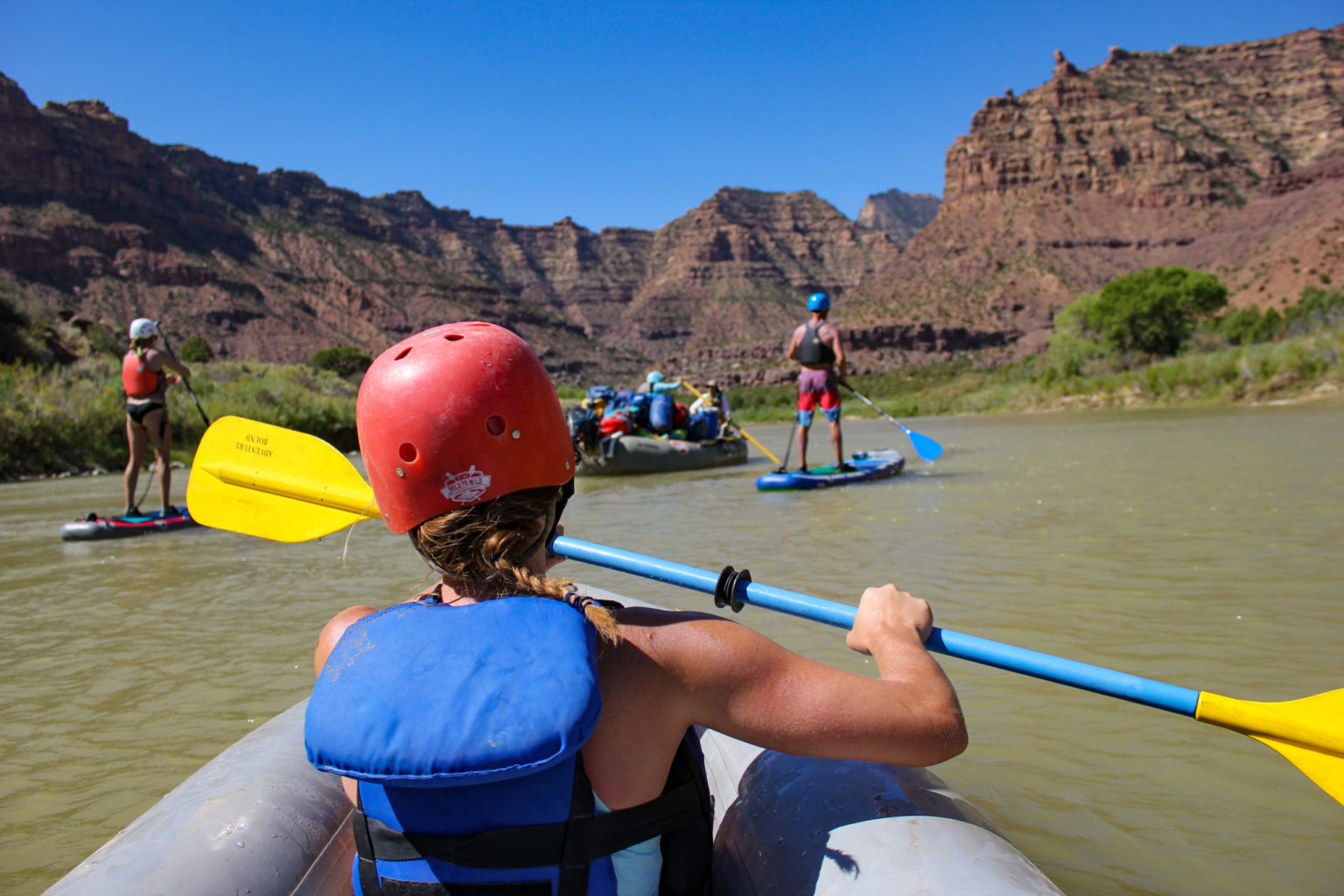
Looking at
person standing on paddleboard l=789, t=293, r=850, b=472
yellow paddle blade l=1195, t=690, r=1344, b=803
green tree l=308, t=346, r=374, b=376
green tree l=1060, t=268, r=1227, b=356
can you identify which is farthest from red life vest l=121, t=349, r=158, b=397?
green tree l=308, t=346, r=374, b=376

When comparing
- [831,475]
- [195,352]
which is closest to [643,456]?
[831,475]

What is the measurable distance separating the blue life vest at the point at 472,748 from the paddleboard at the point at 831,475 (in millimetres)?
8460

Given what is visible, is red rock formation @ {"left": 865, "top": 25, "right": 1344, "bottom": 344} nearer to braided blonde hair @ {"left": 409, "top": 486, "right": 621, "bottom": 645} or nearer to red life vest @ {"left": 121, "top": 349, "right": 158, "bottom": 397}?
red life vest @ {"left": 121, "top": 349, "right": 158, "bottom": 397}

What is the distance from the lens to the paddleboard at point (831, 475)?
958cm

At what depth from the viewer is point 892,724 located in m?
1.26

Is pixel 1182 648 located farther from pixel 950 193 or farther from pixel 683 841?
pixel 950 193

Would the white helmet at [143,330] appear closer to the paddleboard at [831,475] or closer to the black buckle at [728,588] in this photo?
the paddleboard at [831,475]

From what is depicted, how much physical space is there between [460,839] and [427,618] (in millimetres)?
293

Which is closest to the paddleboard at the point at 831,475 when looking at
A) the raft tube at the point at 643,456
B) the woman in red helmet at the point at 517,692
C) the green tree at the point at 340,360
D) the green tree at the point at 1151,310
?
the raft tube at the point at 643,456

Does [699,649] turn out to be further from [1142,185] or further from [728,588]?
[1142,185]

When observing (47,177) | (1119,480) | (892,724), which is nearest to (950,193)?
(47,177)

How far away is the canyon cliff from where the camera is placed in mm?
65250

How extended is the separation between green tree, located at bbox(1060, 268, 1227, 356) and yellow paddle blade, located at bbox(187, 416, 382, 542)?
47.5 metres

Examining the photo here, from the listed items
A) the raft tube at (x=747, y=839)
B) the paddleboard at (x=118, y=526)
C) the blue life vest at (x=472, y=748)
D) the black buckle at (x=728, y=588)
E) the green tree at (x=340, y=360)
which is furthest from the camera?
the green tree at (x=340, y=360)
